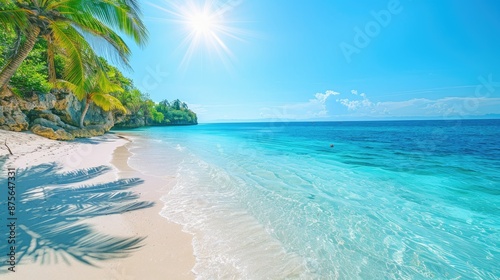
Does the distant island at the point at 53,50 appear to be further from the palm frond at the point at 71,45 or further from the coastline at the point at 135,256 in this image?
the coastline at the point at 135,256

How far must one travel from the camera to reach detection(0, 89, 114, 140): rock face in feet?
41.1

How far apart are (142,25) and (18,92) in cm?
1241

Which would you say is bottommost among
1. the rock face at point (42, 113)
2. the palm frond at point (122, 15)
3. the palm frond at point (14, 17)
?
the rock face at point (42, 113)

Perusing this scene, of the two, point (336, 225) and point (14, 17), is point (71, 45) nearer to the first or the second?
point (14, 17)

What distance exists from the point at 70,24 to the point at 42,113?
41.6ft

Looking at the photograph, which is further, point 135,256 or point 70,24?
point 70,24

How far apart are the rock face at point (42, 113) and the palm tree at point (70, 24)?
801cm

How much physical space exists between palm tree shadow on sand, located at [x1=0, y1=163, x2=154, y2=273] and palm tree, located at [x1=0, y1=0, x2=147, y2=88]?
3.53 m

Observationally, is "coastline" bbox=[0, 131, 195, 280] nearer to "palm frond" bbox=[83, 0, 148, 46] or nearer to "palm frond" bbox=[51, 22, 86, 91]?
"palm frond" bbox=[51, 22, 86, 91]

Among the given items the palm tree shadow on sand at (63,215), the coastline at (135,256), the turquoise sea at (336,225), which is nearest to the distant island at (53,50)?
the palm tree shadow on sand at (63,215)

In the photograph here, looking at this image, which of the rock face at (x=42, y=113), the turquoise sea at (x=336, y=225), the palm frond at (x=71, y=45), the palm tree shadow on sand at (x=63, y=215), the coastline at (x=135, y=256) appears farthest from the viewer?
the rock face at (x=42, y=113)

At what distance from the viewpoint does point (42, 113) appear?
1533 centimetres

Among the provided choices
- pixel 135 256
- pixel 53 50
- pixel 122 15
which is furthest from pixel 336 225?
pixel 53 50

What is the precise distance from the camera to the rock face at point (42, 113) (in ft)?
41.1
